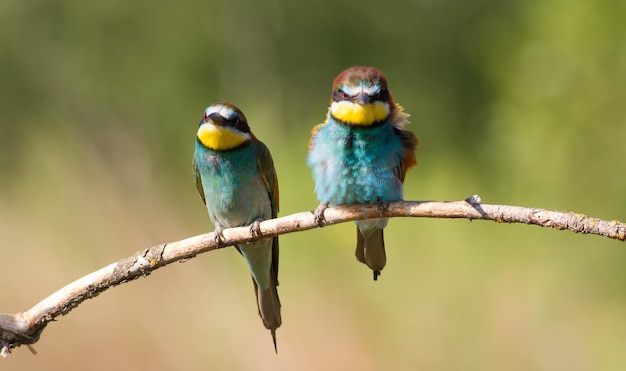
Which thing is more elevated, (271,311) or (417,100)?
(417,100)

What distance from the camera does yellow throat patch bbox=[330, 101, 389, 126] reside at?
106 inches

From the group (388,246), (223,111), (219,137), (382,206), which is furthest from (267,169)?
(388,246)

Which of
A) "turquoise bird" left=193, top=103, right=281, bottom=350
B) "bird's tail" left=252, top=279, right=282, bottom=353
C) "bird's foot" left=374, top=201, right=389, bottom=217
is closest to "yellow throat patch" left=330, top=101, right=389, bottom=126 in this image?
"bird's foot" left=374, top=201, right=389, bottom=217

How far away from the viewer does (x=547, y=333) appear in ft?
15.2

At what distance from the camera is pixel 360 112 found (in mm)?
2711

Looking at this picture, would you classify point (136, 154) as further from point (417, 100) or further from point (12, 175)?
point (417, 100)

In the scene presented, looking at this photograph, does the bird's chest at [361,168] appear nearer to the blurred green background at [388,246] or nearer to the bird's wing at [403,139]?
the bird's wing at [403,139]

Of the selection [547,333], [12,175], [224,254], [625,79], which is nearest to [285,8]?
[12,175]

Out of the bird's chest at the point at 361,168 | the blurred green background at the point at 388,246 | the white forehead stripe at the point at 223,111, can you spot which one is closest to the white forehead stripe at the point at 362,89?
the bird's chest at the point at 361,168

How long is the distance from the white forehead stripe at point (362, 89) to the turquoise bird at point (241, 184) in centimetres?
57

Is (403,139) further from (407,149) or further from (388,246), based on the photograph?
(388,246)

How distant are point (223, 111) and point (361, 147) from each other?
528mm

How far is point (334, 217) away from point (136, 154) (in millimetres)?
4324

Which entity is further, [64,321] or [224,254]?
[224,254]
